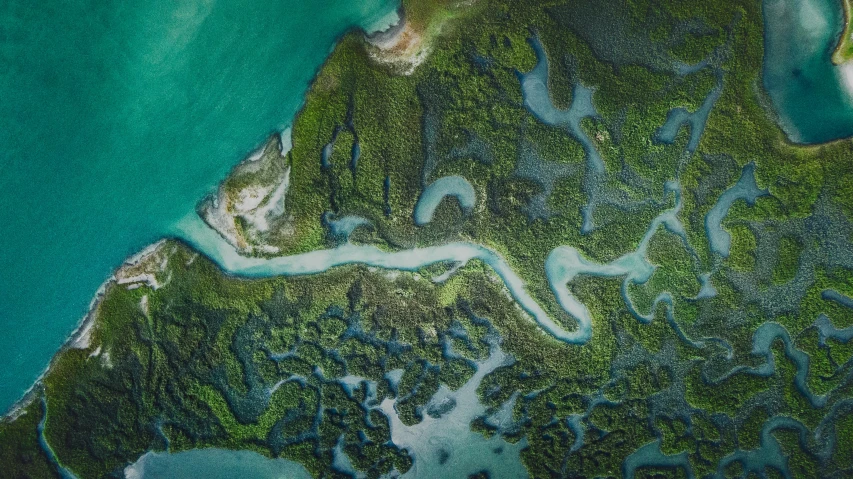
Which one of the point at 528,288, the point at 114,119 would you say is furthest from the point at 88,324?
the point at 528,288

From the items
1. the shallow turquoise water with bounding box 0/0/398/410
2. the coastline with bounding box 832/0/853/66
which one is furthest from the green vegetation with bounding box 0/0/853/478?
the coastline with bounding box 832/0/853/66

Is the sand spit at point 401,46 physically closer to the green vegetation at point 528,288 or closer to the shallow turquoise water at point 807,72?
the green vegetation at point 528,288

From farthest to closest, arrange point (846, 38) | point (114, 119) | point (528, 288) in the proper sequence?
point (528, 288)
point (114, 119)
point (846, 38)

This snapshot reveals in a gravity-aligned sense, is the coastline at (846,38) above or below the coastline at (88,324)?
below

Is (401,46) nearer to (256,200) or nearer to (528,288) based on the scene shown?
(256,200)

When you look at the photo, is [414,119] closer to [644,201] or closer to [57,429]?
[644,201]

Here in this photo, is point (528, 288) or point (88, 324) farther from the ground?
point (88, 324)

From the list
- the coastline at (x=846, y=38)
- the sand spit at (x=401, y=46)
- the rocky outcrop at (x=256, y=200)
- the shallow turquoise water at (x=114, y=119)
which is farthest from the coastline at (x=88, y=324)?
the coastline at (x=846, y=38)

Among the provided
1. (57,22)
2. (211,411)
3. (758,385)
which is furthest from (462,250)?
(57,22)
